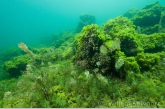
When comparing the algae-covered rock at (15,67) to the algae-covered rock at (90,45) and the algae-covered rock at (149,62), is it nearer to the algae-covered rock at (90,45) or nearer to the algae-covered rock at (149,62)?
the algae-covered rock at (90,45)

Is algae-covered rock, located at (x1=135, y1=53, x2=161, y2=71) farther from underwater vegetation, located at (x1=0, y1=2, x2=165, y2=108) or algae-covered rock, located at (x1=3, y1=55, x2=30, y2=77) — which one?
algae-covered rock, located at (x1=3, y1=55, x2=30, y2=77)

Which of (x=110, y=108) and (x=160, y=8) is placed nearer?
(x=110, y=108)

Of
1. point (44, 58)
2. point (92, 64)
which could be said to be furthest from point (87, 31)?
point (44, 58)

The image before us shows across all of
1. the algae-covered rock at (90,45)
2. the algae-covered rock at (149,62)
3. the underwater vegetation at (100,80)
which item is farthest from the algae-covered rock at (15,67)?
the algae-covered rock at (149,62)

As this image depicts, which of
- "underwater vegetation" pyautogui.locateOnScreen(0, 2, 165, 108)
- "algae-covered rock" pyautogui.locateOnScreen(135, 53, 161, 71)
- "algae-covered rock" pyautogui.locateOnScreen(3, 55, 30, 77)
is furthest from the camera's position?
"algae-covered rock" pyautogui.locateOnScreen(3, 55, 30, 77)

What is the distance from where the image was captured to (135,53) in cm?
782

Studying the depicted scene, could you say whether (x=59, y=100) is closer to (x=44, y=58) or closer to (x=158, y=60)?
(x=158, y=60)

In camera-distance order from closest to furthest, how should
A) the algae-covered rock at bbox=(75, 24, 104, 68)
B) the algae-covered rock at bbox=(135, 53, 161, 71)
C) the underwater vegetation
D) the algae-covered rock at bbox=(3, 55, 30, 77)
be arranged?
1. the underwater vegetation
2. the algae-covered rock at bbox=(135, 53, 161, 71)
3. the algae-covered rock at bbox=(75, 24, 104, 68)
4. the algae-covered rock at bbox=(3, 55, 30, 77)

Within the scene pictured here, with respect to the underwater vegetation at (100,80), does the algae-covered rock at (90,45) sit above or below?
above

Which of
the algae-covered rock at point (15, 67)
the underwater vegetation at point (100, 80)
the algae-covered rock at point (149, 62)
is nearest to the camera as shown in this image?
the underwater vegetation at point (100, 80)

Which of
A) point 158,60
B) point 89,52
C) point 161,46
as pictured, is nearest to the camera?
point 158,60

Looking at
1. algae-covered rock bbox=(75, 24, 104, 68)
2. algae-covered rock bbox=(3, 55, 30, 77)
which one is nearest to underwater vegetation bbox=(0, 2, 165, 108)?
algae-covered rock bbox=(75, 24, 104, 68)

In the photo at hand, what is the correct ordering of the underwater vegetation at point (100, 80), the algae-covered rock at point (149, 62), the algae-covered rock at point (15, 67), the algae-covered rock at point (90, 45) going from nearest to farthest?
the underwater vegetation at point (100, 80), the algae-covered rock at point (149, 62), the algae-covered rock at point (90, 45), the algae-covered rock at point (15, 67)

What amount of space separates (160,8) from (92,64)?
1472cm
